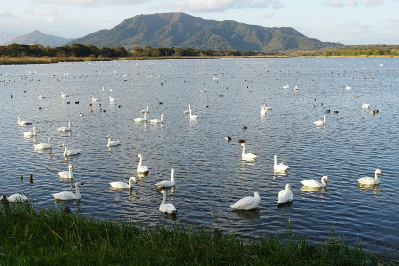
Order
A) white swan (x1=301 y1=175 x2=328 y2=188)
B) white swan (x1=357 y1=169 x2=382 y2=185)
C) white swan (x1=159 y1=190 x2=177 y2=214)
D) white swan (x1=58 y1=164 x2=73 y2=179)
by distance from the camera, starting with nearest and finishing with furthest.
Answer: white swan (x1=159 y1=190 x2=177 y2=214) < white swan (x1=301 y1=175 x2=328 y2=188) < white swan (x1=357 y1=169 x2=382 y2=185) < white swan (x1=58 y1=164 x2=73 y2=179)

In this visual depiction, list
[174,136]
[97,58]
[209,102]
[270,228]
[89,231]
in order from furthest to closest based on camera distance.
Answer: [97,58], [209,102], [174,136], [270,228], [89,231]

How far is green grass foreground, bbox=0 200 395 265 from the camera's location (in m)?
9.26

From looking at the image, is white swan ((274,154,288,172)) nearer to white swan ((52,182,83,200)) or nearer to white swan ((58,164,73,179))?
white swan ((52,182,83,200))

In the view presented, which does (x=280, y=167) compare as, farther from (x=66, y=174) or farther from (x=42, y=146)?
(x=42, y=146)

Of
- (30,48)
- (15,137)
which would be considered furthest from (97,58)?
(15,137)

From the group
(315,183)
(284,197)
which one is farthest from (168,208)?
(315,183)

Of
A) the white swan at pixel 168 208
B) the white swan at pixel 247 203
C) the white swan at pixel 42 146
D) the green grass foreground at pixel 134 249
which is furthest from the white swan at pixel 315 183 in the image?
the white swan at pixel 42 146

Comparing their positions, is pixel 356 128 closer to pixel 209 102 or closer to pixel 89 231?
pixel 209 102

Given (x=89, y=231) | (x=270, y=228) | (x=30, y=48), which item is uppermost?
(x=30, y=48)

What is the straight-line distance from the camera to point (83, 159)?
24.3 metres

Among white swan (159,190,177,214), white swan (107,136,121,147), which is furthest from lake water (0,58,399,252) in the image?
white swan (107,136,121,147)

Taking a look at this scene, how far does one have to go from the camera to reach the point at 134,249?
401 inches

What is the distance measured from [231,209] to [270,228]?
217 centimetres

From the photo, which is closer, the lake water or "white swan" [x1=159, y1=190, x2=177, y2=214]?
the lake water
